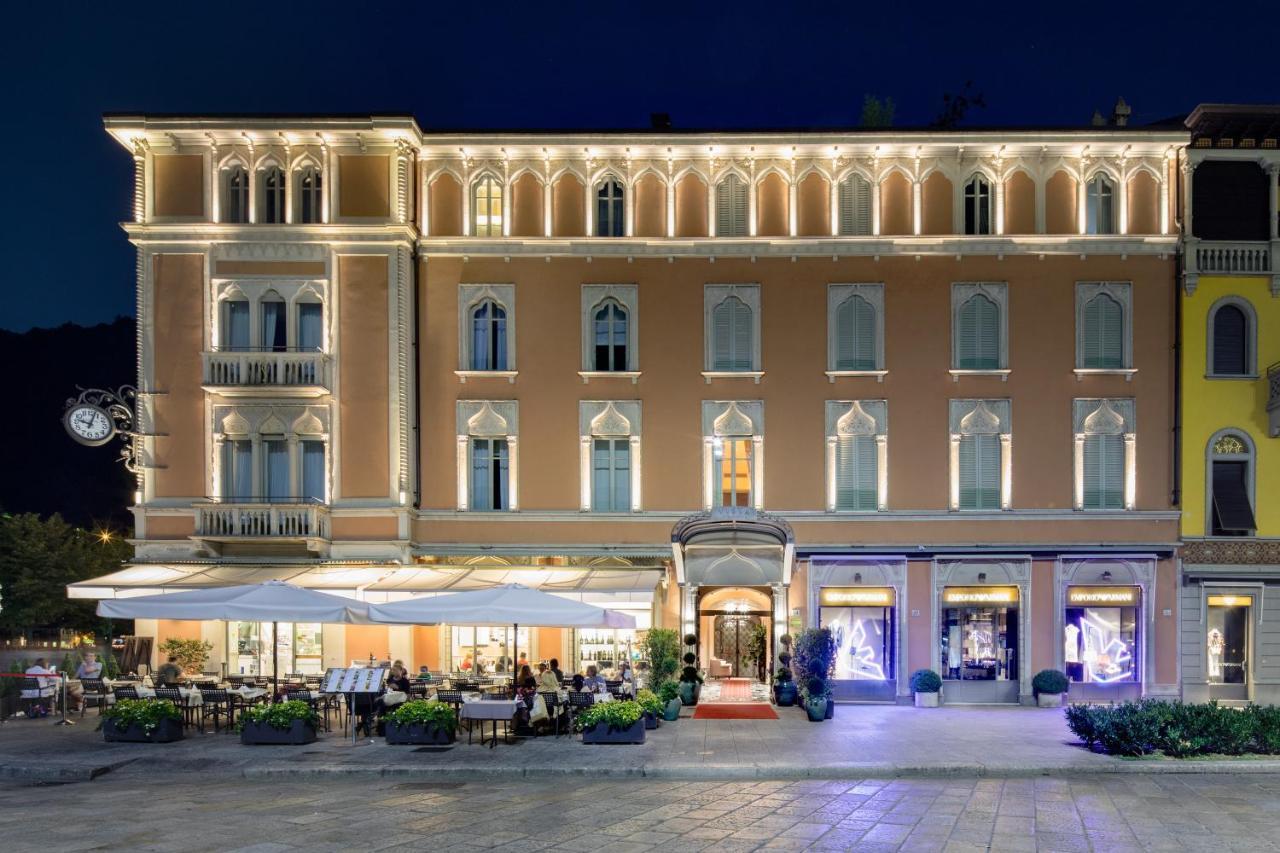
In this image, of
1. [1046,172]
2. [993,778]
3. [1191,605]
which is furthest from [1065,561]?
[993,778]

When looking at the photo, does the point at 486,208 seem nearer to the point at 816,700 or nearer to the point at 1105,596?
the point at 816,700

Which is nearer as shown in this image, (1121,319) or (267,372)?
(267,372)

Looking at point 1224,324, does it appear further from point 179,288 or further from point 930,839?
point 179,288

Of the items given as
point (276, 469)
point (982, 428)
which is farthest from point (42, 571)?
point (982, 428)

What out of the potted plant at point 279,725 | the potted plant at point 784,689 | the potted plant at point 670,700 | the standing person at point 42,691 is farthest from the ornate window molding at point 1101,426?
the standing person at point 42,691

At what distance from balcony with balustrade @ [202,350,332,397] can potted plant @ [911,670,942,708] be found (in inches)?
680

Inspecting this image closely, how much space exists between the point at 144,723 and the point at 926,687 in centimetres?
1844

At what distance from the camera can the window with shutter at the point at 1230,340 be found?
30781mm

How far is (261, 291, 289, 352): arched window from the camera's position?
30516 millimetres

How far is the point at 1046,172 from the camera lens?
30734 mm

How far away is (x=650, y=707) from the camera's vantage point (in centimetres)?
2328

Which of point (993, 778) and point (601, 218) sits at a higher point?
point (601, 218)

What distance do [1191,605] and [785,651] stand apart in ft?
36.7

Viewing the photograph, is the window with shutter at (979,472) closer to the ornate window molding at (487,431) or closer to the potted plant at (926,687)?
the potted plant at (926,687)
